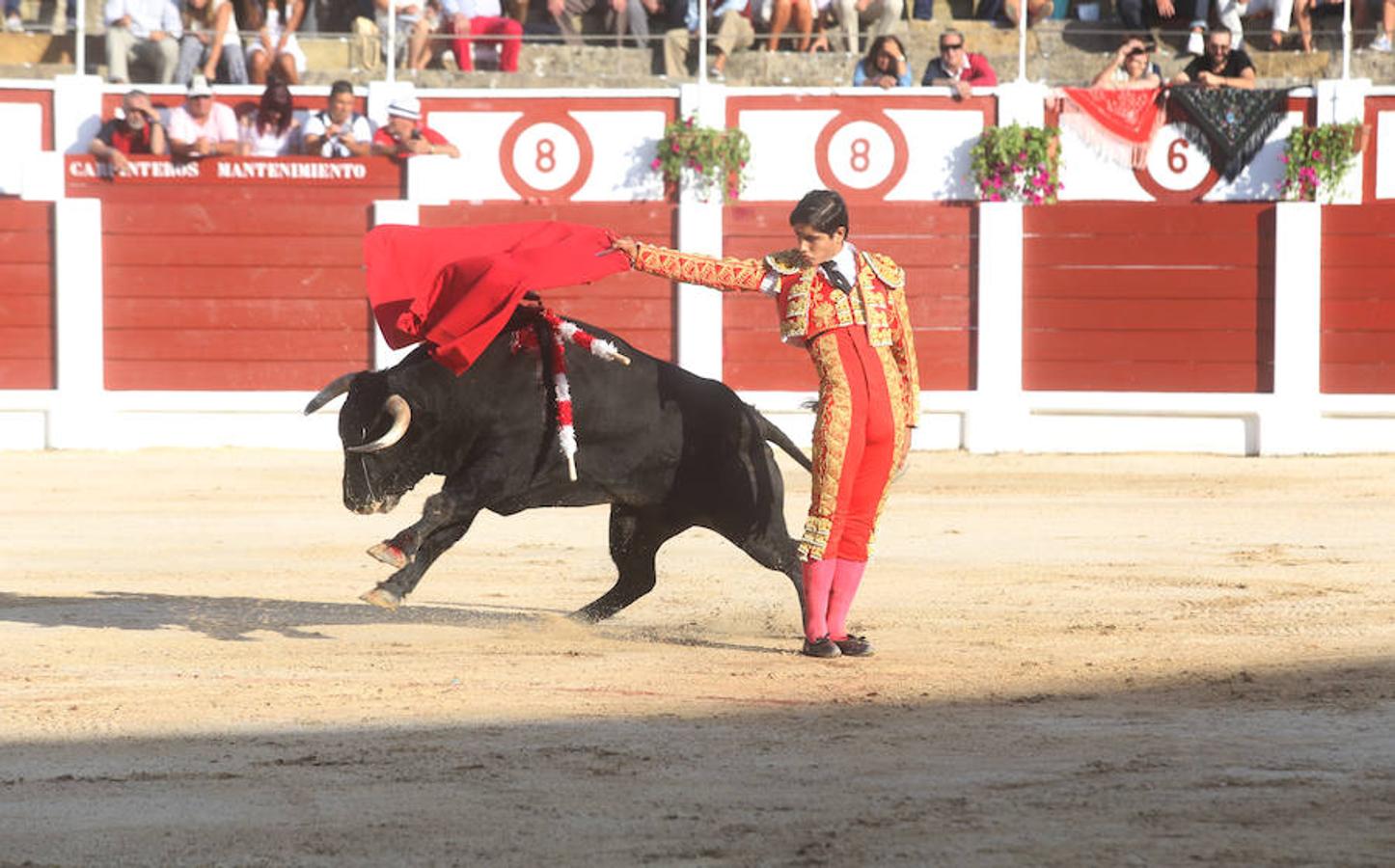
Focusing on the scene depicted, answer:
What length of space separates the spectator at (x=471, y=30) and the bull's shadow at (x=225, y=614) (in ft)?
19.0

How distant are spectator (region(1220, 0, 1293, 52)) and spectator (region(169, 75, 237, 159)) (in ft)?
16.4

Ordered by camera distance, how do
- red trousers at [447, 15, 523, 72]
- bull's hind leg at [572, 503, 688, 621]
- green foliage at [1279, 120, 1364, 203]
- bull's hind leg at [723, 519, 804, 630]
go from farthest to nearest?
red trousers at [447, 15, 523, 72]
green foliage at [1279, 120, 1364, 203]
bull's hind leg at [572, 503, 688, 621]
bull's hind leg at [723, 519, 804, 630]

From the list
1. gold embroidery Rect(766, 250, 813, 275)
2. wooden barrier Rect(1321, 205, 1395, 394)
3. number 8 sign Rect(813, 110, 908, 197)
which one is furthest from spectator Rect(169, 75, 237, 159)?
gold embroidery Rect(766, 250, 813, 275)

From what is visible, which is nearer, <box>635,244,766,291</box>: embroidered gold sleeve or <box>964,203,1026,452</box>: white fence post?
<box>635,244,766,291</box>: embroidered gold sleeve

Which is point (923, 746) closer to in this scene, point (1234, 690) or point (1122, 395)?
point (1234, 690)

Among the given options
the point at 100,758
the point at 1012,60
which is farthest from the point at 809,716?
the point at 1012,60

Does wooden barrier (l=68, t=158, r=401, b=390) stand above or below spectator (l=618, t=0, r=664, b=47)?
below

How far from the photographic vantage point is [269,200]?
1062cm

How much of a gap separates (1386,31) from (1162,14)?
111 centimetres

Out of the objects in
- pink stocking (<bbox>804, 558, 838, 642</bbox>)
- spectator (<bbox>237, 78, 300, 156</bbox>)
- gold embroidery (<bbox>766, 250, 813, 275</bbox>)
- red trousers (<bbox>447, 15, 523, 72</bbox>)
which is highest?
red trousers (<bbox>447, 15, 523, 72</bbox>)

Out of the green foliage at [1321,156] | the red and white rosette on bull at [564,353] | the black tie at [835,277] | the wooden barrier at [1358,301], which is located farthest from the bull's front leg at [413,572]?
the wooden barrier at [1358,301]

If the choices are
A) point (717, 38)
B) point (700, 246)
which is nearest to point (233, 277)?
point (700, 246)

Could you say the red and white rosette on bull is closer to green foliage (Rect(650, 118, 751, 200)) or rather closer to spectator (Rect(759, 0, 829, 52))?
green foliage (Rect(650, 118, 751, 200))

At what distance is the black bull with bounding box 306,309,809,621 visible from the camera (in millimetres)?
4781
